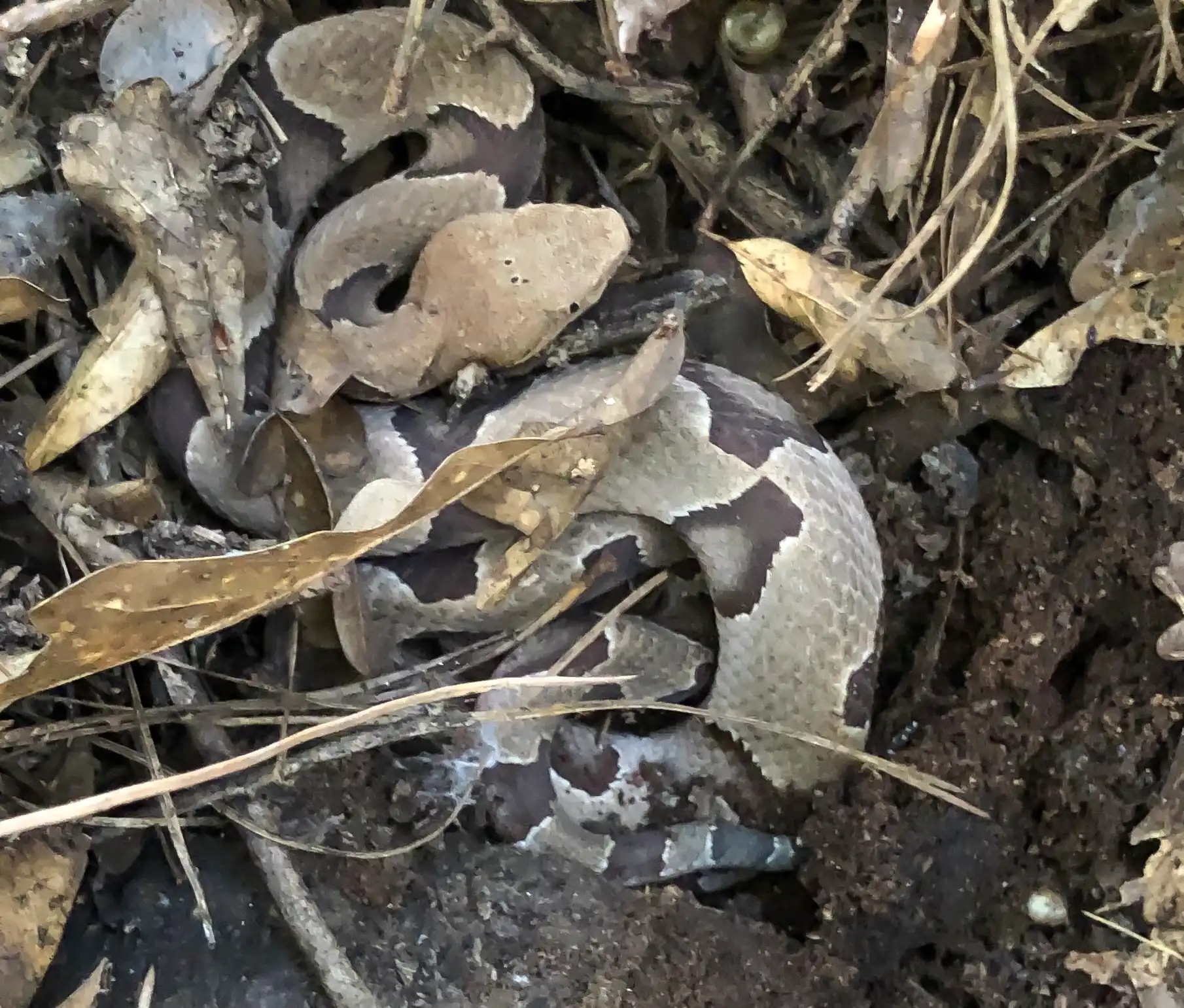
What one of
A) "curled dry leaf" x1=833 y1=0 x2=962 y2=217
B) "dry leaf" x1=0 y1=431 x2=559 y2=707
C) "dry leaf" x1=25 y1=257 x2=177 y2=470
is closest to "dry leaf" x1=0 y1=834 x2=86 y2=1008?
"dry leaf" x1=0 y1=431 x2=559 y2=707

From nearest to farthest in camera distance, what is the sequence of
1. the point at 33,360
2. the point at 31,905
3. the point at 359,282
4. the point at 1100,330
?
the point at 31,905 < the point at 33,360 < the point at 1100,330 < the point at 359,282

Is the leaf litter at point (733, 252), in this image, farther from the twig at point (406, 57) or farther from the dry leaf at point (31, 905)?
the dry leaf at point (31, 905)

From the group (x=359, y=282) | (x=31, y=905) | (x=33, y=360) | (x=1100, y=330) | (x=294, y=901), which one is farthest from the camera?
(x=359, y=282)

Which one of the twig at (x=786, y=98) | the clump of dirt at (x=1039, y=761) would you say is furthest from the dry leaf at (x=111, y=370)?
the clump of dirt at (x=1039, y=761)

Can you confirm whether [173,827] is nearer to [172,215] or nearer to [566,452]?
[566,452]

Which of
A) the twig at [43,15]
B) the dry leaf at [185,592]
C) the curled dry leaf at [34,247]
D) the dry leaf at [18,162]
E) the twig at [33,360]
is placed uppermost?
the twig at [43,15]

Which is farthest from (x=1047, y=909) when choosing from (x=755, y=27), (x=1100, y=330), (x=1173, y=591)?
(x=755, y=27)

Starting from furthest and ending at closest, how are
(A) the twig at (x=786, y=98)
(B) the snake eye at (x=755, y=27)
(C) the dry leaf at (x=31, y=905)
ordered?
(B) the snake eye at (x=755, y=27)
(A) the twig at (x=786, y=98)
(C) the dry leaf at (x=31, y=905)
